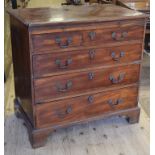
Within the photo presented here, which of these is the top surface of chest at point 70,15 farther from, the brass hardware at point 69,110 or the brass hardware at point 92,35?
the brass hardware at point 69,110

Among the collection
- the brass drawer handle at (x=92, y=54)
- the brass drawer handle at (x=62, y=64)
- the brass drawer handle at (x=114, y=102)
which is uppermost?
the brass drawer handle at (x=92, y=54)

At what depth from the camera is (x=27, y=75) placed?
182cm

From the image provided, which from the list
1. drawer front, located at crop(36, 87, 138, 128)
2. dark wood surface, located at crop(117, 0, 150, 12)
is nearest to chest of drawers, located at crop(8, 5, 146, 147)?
drawer front, located at crop(36, 87, 138, 128)

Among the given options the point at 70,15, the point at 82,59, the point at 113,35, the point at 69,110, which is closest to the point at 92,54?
the point at 82,59

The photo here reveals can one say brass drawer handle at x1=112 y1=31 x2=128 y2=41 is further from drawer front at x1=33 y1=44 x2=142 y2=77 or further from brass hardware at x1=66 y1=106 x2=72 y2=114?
brass hardware at x1=66 y1=106 x2=72 y2=114

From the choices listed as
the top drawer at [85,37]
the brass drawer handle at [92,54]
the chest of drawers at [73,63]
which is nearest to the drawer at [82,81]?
the chest of drawers at [73,63]

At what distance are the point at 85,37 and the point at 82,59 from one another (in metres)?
0.15

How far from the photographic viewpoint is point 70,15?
1.85 meters

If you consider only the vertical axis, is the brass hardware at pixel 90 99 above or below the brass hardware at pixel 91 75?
below

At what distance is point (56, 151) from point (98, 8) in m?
A: 1.11

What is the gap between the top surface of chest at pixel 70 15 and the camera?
Answer: 1.69 m

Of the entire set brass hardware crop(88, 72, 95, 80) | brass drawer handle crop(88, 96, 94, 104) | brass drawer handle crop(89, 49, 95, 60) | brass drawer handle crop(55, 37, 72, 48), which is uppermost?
brass drawer handle crop(55, 37, 72, 48)

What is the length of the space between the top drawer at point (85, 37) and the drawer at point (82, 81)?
207mm

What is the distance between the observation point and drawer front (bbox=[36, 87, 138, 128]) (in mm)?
1895
